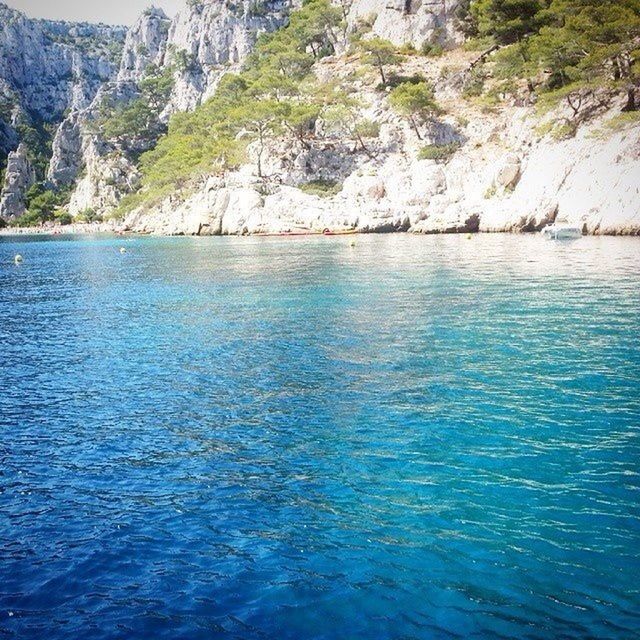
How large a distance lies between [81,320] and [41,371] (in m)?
8.72

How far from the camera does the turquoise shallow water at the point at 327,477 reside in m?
6.53

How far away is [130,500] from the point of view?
9172 millimetres

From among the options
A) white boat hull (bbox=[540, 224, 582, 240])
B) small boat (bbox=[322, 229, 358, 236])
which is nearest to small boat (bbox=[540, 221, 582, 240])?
white boat hull (bbox=[540, 224, 582, 240])

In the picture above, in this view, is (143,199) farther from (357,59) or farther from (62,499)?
(62,499)

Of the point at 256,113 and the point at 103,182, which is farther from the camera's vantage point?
the point at 103,182

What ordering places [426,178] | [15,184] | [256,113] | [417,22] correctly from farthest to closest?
[15,184] → [417,22] → [256,113] → [426,178]

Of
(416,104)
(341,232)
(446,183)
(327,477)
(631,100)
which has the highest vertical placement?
(416,104)

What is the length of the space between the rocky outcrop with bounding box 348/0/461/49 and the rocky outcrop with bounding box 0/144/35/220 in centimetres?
12616

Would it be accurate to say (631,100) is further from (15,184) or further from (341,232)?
(15,184)

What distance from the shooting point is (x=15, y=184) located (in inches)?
7210

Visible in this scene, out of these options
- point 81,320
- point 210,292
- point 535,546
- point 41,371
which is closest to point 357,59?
point 210,292

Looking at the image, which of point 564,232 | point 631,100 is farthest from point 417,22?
point 564,232

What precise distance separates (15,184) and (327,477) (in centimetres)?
20562

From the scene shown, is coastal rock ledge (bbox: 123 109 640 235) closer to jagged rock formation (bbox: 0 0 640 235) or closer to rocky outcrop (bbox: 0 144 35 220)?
jagged rock formation (bbox: 0 0 640 235)
